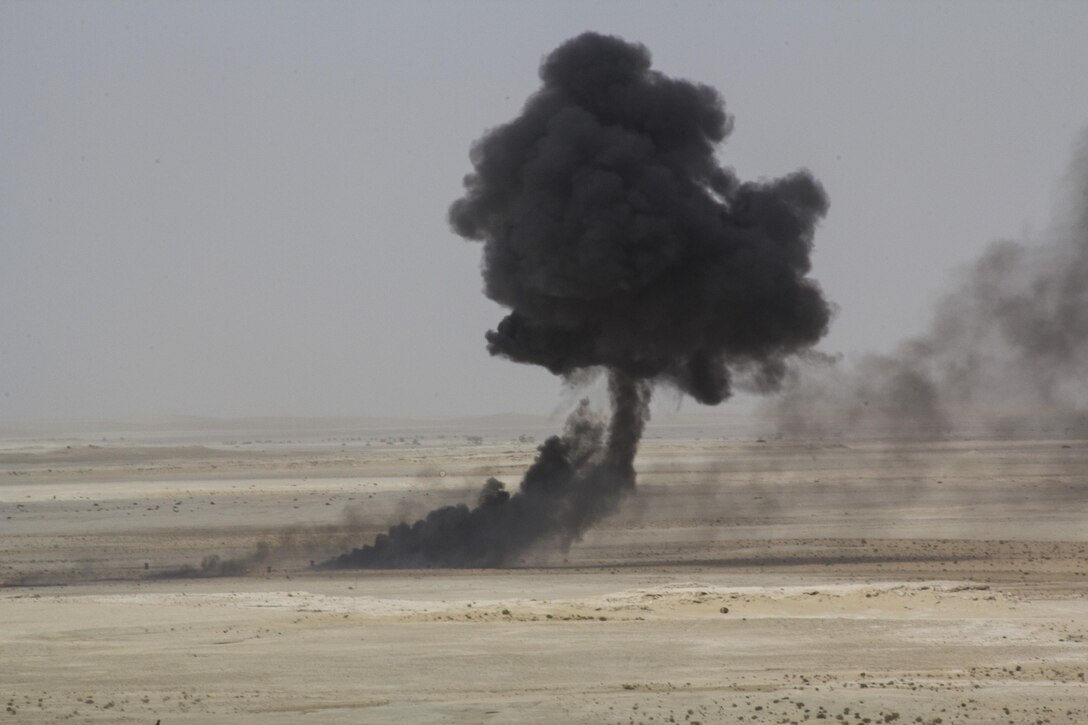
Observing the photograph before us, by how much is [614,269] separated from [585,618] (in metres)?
17.5

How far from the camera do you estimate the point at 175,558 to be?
→ 54625 mm

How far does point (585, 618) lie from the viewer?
120 ft

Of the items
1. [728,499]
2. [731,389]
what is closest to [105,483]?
[728,499]

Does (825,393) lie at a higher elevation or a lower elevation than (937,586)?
higher

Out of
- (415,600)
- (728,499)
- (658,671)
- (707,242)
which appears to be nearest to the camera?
(658,671)

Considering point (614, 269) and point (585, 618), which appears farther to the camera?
point (614, 269)

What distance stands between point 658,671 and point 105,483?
75.6 m

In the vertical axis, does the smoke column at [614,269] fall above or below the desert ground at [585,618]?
above

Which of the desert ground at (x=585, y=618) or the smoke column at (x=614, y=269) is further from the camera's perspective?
the smoke column at (x=614, y=269)

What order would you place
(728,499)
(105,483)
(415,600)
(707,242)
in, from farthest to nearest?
(105,483), (728,499), (707,242), (415,600)

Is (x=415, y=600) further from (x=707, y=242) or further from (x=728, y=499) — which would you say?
(x=728, y=499)

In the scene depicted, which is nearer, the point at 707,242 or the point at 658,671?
the point at 658,671

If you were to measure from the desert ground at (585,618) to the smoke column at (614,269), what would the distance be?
282 cm

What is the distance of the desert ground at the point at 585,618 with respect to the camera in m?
27.1
